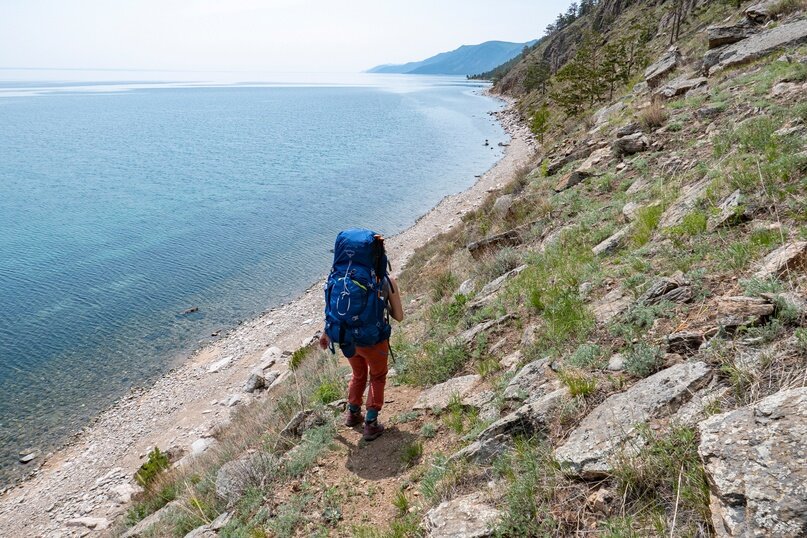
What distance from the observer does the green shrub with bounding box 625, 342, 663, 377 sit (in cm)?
419

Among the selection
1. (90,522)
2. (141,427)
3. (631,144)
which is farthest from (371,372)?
(141,427)

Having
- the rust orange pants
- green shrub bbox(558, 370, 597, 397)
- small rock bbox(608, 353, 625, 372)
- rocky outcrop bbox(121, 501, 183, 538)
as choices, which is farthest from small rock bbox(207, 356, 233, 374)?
small rock bbox(608, 353, 625, 372)

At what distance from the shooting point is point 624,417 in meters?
3.67

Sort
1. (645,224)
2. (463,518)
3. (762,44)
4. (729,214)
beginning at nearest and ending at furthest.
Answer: (463,518) → (729,214) → (645,224) → (762,44)

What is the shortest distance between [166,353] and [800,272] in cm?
2020

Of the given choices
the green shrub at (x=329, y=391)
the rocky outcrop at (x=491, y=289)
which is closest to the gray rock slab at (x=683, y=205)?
the rocky outcrop at (x=491, y=289)

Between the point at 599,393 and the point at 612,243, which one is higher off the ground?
the point at 612,243

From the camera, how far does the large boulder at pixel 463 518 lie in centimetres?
362

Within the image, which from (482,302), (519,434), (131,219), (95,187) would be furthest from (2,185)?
(519,434)

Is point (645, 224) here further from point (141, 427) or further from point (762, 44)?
point (141, 427)

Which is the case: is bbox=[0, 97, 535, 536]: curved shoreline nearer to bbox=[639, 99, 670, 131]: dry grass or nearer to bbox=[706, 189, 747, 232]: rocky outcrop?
bbox=[706, 189, 747, 232]: rocky outcrop

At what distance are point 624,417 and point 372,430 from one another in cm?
323

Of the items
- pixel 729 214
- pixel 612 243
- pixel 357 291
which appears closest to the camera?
pixel 357 291

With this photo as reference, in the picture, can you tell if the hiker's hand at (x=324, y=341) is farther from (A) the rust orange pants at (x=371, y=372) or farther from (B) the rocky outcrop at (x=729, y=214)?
(B) the rocky outcrop at (x=729, y=214)
